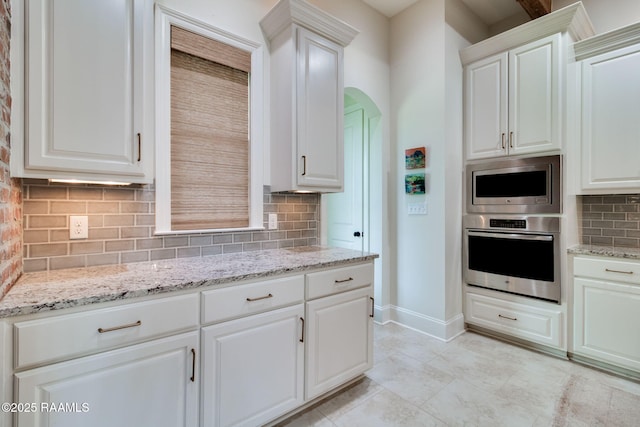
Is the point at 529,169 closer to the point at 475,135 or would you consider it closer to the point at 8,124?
the point at 475,135

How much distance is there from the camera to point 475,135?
2896 mm

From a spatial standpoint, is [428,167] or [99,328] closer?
[99,328]

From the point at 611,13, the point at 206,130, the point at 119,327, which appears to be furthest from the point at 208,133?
the point at 611,13

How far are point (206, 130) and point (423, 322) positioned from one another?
8.65 feet

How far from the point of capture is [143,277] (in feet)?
4.45

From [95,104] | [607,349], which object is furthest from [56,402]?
[607,349]

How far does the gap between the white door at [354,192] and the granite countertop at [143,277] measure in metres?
1.37

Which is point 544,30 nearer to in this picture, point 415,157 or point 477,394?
point 415,157

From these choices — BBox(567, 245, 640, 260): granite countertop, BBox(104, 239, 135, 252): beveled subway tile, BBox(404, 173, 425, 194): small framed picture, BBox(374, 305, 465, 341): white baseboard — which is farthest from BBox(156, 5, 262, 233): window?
BBox(567, 245, 640, 260): granite countertop

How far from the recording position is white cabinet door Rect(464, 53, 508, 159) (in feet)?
8.91

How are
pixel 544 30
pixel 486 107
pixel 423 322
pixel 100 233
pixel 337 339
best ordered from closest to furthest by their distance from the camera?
pixel 100 233 → pixel 337 339 → pixel 544 30 → pixel 486 107 → pixel 423 322

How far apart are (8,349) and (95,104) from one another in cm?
104

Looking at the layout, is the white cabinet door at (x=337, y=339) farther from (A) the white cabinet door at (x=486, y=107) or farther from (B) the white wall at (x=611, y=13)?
(B) the white wall at (x=611, y=13)

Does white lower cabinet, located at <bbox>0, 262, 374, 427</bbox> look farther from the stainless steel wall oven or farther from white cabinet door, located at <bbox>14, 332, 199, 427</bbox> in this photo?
the stainless steel wall oven
